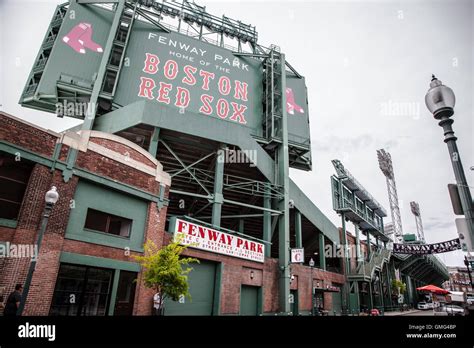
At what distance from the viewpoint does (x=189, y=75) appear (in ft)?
92.8

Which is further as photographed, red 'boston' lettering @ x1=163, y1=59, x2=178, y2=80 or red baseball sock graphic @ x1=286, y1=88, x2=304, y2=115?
red baseball sock graphic @ x1=286, y1=88, x2=304, y2=115

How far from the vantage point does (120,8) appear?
2633 cm

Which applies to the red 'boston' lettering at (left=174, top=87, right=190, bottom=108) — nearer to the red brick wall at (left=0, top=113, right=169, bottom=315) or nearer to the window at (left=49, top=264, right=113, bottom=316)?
the red brick wall at (left=0, top=113, right=169, bottom=315)

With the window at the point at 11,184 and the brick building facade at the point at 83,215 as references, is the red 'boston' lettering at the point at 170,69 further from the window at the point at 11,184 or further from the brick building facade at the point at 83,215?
the window at the point at 11,184

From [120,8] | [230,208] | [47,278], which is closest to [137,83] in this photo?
[120,8]

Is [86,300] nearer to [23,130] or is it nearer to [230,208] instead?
[23,130]

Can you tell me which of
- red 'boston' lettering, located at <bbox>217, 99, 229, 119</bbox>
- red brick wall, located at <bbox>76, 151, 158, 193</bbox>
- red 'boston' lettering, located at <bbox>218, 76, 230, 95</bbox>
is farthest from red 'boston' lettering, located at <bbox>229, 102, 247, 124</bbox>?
red brick wall, located at <bbox>76, 151, 158, 193</bbox>

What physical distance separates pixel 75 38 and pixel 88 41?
3.18 feet

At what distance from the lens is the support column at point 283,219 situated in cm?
2469

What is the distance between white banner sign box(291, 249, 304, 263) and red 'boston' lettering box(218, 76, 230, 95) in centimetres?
1583

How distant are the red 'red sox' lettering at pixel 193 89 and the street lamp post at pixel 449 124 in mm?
22859

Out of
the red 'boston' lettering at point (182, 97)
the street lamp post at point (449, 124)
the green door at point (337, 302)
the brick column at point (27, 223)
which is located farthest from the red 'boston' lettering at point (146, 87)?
the green door at point (337, 302)

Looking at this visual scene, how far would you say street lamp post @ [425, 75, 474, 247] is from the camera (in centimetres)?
522

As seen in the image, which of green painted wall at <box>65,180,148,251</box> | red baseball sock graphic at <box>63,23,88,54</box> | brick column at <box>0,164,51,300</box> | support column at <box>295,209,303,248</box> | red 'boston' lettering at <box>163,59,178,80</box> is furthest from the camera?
support column at <box>295,209,303,248</box>
